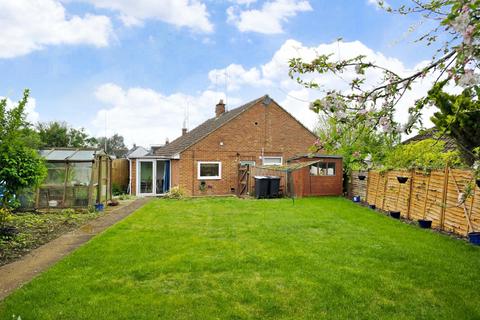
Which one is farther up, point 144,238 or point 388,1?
point 388,1

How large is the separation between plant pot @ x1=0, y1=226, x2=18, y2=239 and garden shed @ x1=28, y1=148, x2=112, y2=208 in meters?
3.81

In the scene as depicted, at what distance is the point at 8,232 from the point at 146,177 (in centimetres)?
1182

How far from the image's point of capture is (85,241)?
7.58 meters

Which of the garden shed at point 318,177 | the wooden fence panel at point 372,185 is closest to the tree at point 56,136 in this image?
the garden shed at point 318,177

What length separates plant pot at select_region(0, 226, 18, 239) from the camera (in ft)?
25.1

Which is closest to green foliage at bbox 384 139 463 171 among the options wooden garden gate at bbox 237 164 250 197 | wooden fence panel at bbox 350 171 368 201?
wooden fence panel at bbox 350 171 368 201

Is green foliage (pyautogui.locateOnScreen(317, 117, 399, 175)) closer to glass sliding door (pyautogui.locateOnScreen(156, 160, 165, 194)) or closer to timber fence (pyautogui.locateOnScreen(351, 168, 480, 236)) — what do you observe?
timber fence (pyautogui.locateOnScreen(351, 168, 480, 236))

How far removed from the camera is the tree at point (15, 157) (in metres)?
7.42

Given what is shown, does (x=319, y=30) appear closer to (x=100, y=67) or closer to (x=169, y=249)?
(x=169, y=249)

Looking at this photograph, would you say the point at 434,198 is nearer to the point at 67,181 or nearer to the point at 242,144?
the point at 242,144

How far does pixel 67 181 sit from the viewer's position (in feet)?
40.6

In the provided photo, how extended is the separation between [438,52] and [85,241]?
766 centimetres

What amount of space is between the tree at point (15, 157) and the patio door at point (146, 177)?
34.3 ft

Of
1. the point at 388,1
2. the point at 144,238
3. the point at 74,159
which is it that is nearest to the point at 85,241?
the point at 144,238
